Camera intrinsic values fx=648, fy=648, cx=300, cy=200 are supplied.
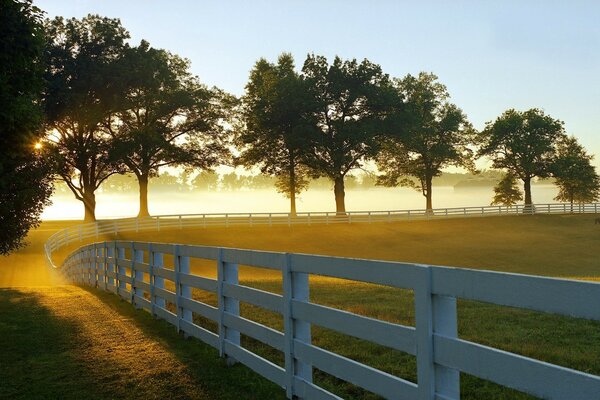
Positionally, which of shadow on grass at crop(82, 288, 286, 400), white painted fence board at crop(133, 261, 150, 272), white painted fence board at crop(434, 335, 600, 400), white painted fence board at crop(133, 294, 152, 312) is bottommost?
shadow on grass at crop(82, 288, 286, 400)

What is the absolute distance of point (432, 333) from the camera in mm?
4203

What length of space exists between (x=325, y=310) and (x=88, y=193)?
53893 millimetres

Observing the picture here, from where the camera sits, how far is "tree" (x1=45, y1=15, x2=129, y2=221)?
53125 mm

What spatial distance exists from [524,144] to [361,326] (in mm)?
77094

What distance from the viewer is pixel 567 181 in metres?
76.9

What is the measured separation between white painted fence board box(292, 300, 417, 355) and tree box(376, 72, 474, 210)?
63.8m

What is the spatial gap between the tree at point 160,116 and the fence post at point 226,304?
155 ft

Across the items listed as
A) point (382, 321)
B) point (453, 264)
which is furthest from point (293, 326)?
point (453, 264)

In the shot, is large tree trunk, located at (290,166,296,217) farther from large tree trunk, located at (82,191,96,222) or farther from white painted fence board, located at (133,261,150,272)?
white painted fence board, located at (133,261,150,272)

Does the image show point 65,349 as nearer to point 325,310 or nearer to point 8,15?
point 325,310

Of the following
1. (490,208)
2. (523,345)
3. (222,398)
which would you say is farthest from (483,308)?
(490,208)

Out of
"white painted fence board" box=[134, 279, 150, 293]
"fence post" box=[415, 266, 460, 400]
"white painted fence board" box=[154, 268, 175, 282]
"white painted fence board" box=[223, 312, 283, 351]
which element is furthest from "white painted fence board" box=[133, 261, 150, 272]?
"fence post" box=[415, 266, 460, 400]

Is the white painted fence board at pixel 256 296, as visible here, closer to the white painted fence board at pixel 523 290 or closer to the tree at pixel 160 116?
the white painted fence board at pixel 523 290

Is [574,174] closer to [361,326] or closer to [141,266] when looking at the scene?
[141,266]
